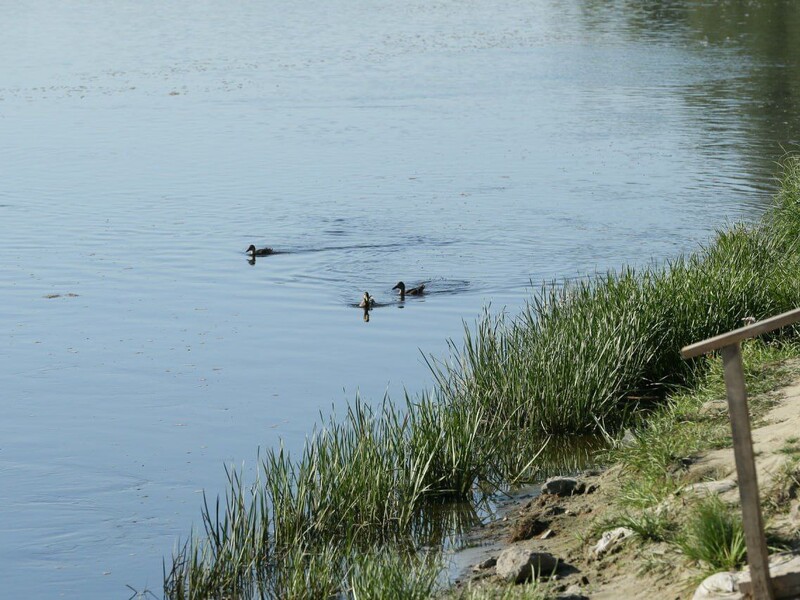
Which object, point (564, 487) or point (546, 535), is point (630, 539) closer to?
point (546, 535)

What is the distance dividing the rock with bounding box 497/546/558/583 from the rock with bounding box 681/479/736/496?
86 centimetres

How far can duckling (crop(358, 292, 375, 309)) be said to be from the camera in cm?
1431

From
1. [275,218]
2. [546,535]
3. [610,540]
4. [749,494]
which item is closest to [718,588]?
Result: [749,494]

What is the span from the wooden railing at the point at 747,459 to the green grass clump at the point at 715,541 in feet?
1.99

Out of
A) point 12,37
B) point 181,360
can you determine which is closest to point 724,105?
point 181,360

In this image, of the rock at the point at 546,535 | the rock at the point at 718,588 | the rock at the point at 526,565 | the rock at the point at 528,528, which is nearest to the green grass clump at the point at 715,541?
the rock at the point at 718,588

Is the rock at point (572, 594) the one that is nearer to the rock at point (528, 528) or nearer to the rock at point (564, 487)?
the rock at point (528, 528)

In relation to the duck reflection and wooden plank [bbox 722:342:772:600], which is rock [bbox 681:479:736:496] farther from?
the duck reflection

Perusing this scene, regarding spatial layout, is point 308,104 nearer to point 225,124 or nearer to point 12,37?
point 225,124

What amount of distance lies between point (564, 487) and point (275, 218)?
1104cm

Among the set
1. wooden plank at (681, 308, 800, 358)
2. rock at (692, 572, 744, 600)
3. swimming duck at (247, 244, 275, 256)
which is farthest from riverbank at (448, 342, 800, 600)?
swimming duck at (247, 244, 275, 256)

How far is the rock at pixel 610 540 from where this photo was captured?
6.94 m

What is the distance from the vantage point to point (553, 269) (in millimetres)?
15594

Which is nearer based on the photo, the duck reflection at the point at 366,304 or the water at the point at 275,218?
the water at the point at 275,218
